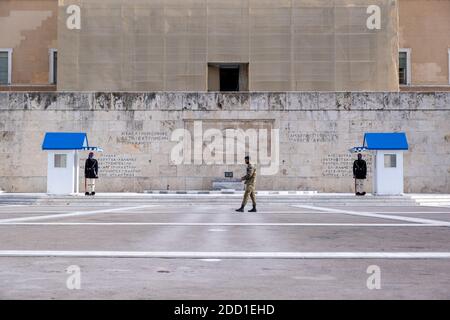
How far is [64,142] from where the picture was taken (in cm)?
2480

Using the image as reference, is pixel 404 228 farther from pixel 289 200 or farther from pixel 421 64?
pixel 421 64

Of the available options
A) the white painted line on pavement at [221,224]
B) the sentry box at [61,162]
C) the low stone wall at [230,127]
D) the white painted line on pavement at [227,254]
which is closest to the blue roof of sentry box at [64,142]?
the sentry box at [61,162]

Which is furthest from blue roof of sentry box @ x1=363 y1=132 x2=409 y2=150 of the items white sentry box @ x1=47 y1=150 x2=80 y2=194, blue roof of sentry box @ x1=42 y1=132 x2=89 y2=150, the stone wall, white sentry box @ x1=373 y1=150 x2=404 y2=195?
white sentry box @ x1=47 y1=150 x2=80 y2=194

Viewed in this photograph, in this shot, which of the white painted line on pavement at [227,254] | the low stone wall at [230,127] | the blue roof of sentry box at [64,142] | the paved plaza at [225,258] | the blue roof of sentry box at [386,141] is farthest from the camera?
the low stone wall at [230,127]

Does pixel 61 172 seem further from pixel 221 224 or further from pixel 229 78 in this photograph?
pixel 229 78

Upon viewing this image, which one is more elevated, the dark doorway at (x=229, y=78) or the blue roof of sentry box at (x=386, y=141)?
the dark doorway at (x=229, y=78)

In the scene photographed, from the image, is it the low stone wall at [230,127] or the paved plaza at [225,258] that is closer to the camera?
the paved plaza at [225,258]

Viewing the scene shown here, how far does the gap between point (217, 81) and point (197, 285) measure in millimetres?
30668

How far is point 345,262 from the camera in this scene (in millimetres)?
7809

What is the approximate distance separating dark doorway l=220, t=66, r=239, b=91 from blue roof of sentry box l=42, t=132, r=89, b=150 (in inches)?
565

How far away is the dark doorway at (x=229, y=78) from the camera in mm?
37125

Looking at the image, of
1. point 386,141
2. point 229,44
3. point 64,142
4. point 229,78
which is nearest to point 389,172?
point 386,141

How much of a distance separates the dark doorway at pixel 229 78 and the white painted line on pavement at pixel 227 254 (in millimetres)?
28905

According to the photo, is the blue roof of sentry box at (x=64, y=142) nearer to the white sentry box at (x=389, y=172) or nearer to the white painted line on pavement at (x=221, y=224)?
the white painted line on pavement at (x=221, y=224)
